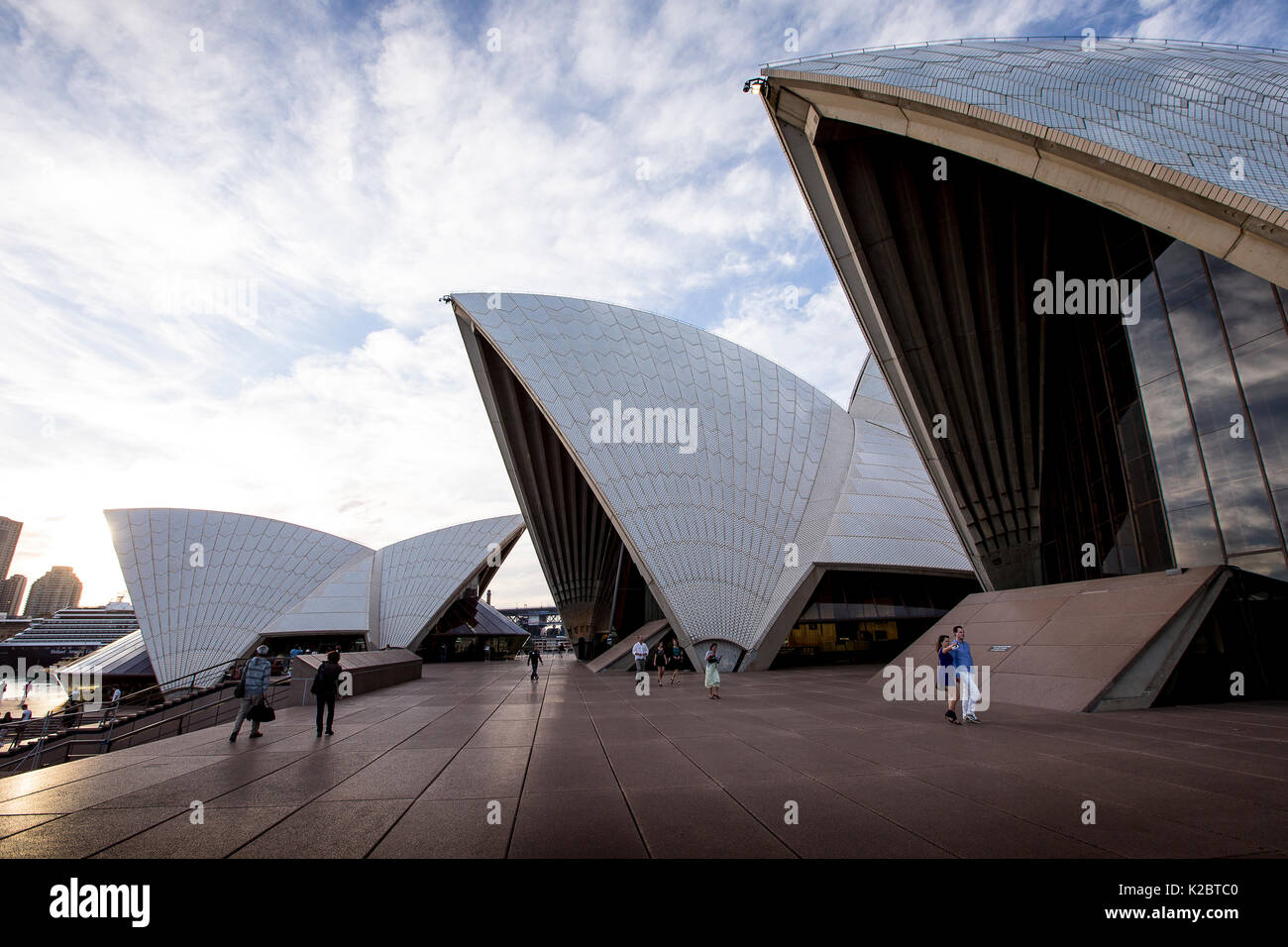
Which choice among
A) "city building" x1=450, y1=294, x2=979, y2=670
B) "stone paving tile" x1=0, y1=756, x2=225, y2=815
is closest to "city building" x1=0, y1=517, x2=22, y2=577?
"city building" x1=450, y1=294, x2=979, y2=670

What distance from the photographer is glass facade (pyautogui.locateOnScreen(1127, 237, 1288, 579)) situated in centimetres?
1062

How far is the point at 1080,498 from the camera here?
15.9 m

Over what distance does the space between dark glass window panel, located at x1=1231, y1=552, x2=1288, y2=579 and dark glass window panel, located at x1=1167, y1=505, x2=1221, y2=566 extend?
0.39 m

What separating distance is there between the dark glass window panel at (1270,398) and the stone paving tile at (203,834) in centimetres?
1508

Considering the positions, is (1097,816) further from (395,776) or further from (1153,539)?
(1153,539)

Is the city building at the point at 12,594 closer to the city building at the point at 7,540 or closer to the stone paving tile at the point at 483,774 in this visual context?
the city building at the point at 7,540

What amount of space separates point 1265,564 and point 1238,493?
1.30 m

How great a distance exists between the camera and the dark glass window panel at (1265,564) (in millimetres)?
10484

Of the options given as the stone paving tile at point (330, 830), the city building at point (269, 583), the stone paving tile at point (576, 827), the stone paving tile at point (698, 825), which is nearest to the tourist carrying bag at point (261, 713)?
the stone paving tile at point (330, 830)

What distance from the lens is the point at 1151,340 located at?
1297 cm

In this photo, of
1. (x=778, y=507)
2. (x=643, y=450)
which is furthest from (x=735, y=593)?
(x=643, y=450)

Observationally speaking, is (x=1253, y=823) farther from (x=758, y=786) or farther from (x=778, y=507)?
(x=778, y=507)

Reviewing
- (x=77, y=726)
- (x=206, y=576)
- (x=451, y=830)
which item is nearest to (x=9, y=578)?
(x=206, y=576)

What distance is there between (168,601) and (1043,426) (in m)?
40.4
